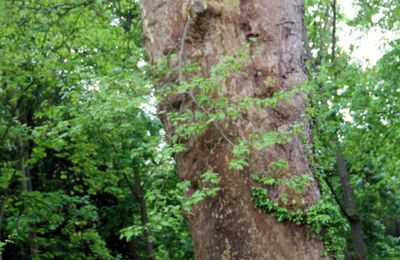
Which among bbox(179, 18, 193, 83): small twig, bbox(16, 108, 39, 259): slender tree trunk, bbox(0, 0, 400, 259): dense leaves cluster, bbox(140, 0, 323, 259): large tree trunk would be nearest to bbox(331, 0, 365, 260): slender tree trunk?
bbox(0, 0, 400, 259): dense leaves cluster

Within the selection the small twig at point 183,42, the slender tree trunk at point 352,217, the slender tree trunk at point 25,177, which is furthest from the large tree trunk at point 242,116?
the slender tree trunk at point 352,217

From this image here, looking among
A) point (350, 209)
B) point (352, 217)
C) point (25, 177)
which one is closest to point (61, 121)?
point (25, 177)

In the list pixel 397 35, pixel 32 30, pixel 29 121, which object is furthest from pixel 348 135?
pixel 29 121

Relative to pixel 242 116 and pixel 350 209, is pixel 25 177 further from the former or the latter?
pixel 242 116

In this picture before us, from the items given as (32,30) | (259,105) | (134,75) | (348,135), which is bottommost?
(259,105)

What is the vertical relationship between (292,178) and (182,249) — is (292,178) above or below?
below

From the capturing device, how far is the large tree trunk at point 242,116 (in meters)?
4.46

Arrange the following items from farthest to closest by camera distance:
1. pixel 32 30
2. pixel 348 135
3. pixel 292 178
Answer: pixel 348 135 → pixel 32 30 → pixel 292 178

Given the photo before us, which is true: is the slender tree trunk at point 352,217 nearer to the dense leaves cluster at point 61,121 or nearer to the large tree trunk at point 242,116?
the dense leaves cluster at point 61,121

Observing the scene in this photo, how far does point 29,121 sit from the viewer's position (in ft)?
49.4

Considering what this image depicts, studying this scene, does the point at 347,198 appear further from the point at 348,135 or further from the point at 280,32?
the point at 280,32

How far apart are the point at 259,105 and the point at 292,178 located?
23.9 inches

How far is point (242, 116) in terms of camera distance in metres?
4.66

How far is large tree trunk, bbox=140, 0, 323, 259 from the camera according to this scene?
4465mm
